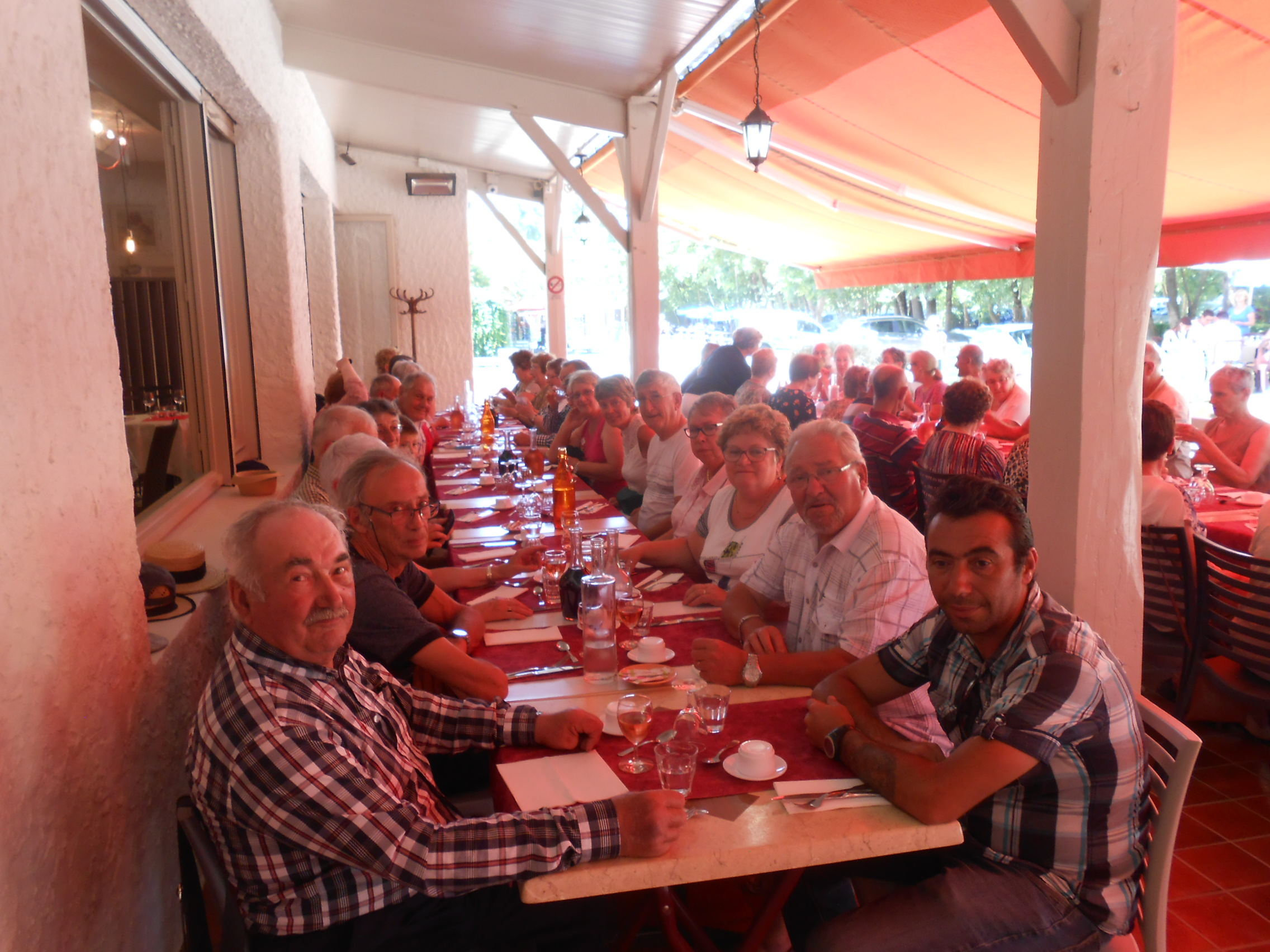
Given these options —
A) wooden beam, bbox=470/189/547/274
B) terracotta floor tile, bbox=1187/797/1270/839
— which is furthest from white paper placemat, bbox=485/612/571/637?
wooden beam, bbox=470/189/547/274

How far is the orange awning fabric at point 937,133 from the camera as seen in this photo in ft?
13.1

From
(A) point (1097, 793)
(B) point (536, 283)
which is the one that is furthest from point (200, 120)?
(B) point (536, 283)

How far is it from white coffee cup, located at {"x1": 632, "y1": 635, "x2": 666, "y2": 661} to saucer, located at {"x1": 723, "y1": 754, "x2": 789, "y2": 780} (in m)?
0.57

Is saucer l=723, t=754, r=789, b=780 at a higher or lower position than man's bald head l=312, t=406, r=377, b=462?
lower

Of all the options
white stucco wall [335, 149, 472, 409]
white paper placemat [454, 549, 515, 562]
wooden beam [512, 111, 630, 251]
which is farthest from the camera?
white stucco wall [335, 149, 472, 409]

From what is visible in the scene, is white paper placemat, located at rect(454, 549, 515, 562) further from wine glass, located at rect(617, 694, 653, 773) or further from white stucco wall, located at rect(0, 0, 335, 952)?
wine glass, located at rect(617, 694, 653, 773)

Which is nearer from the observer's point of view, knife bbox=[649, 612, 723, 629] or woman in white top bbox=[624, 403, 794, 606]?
knife bbox=[649, 612, 723, 629]

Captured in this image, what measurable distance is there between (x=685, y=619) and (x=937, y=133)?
14.0 feet

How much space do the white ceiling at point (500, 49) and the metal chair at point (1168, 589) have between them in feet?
11.0

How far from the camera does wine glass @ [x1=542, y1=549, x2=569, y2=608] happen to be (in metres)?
2.91

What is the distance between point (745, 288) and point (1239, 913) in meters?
25.6

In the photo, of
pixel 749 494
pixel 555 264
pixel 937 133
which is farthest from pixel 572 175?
pixel 555 264

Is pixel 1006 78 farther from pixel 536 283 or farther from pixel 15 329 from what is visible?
pixel 536 283

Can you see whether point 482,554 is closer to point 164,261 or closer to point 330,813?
point 164,261
